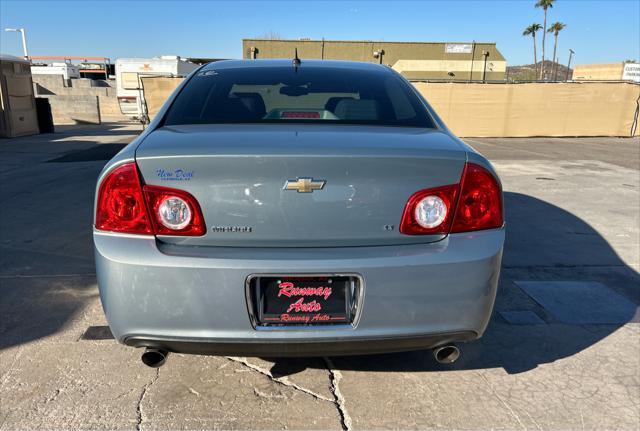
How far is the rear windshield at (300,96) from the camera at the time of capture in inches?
96.9

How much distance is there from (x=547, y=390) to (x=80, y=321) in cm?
286

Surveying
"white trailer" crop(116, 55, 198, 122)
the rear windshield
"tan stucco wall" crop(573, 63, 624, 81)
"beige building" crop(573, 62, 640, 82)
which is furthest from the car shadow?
"tan stucco wall" crop(573, 63, 624, 81)

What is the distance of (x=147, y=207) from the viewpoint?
1.86m

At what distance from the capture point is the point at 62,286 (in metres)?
3.64

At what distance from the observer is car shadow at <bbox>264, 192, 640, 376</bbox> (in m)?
2.68

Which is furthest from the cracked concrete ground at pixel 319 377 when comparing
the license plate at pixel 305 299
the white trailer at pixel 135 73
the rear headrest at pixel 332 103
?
the white trailer at pixel 135 73

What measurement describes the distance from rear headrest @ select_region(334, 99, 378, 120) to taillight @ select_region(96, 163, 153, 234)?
116 centimetres

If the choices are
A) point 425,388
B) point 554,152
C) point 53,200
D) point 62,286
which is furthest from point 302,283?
point 554,152

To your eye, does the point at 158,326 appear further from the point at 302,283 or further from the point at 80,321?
the point at 80,321

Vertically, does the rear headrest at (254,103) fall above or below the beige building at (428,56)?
below

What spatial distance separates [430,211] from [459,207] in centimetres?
13

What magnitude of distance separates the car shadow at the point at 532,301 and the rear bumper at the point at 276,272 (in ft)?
2.61

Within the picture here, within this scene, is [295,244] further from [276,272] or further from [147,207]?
[147,207]

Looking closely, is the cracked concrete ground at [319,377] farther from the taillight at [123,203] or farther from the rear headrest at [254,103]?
the rear headrest at [254,103]
